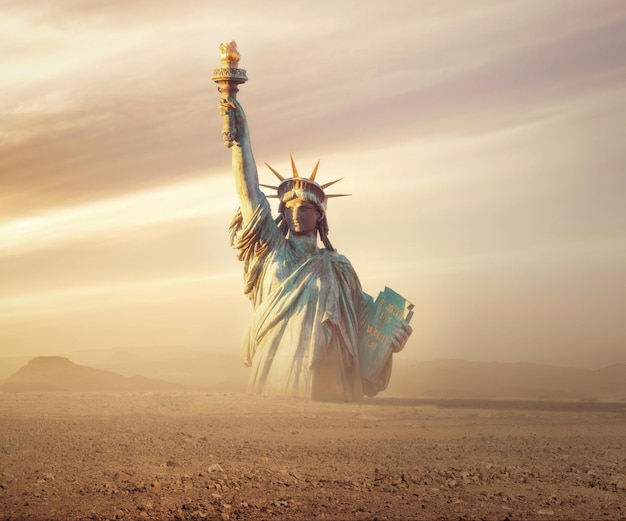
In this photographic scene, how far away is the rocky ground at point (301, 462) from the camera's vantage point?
10.5 m

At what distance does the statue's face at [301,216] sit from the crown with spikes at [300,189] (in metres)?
0.12

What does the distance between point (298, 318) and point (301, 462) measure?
6.37 meters

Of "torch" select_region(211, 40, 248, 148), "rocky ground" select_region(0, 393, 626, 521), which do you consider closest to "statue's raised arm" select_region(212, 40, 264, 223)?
"torch" select_region(211, 40, 248, 148)

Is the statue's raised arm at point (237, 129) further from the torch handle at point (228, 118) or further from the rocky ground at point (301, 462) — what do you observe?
the rocky ground at point (301, 462)

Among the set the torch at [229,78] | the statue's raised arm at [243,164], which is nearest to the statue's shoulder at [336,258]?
the statue's raised arm at [243,164]

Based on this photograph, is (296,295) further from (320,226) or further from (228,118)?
(228,118)

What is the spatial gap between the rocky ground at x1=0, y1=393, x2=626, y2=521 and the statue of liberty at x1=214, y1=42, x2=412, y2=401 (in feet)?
3.11

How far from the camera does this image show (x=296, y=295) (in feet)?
62.1

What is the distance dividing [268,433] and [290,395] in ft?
13.0

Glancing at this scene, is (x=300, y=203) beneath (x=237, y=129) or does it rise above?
beneath

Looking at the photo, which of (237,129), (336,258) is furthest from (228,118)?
(336,258)

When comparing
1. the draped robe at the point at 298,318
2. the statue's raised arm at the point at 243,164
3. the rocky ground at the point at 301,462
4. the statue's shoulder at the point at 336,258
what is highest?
the statue's raised arm at the point at 243,164

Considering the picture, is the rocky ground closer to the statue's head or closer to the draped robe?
the draped robe

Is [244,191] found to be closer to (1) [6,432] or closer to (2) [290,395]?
(2) [290,395]
